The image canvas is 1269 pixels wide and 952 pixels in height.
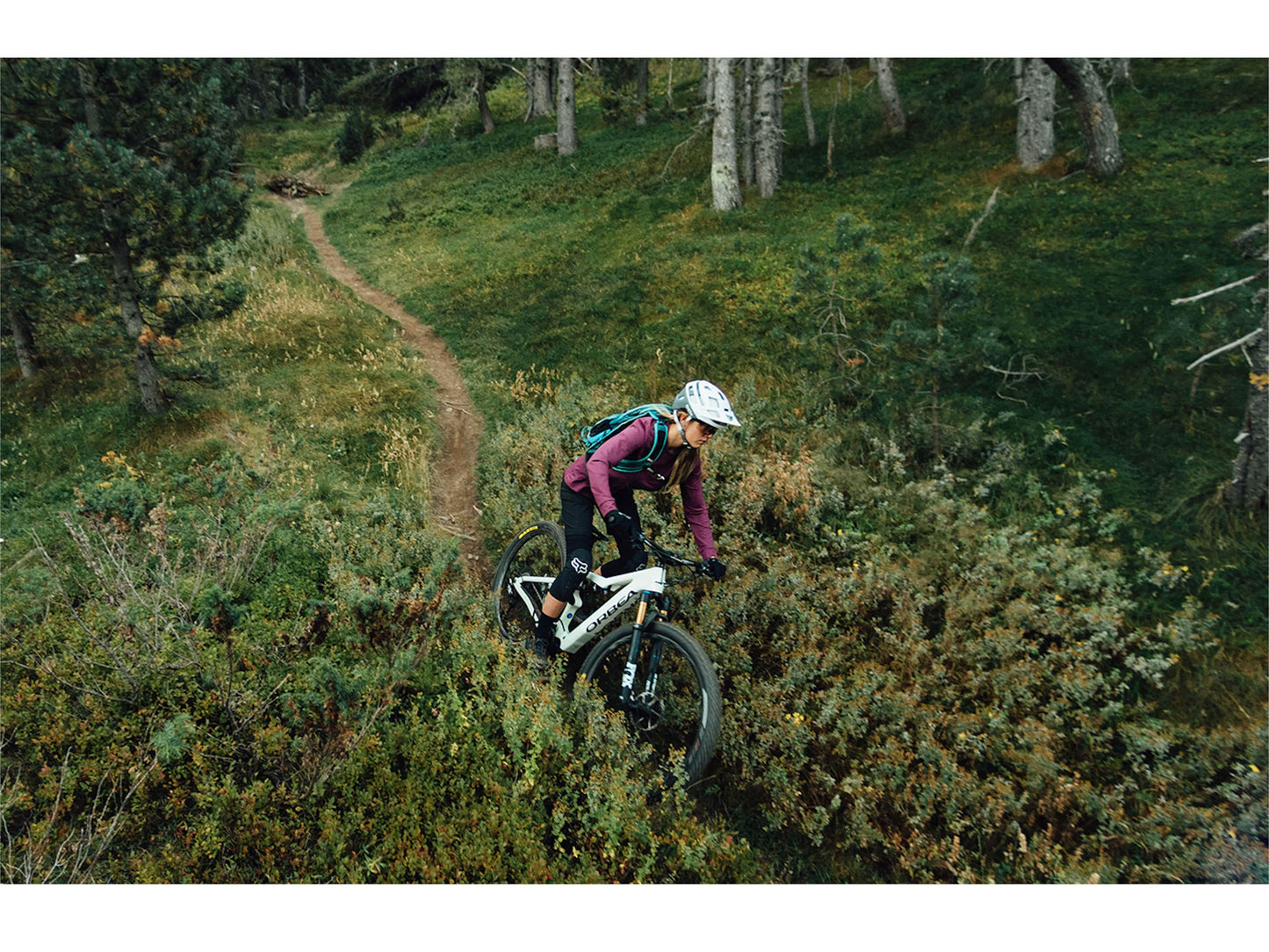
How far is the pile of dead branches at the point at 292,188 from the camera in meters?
24.5

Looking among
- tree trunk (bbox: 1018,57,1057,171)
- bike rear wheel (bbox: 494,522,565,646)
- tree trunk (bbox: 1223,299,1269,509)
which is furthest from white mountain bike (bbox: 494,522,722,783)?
tree trunk (bbox: 1018,57,1057,171)

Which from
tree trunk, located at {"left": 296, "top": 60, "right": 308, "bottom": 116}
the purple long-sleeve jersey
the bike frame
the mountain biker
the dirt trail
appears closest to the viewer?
the mountain biker

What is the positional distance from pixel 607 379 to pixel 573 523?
5202 mm

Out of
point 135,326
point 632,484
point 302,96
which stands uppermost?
point 302,96

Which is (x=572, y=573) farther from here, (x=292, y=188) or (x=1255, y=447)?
(x=292, y=188)

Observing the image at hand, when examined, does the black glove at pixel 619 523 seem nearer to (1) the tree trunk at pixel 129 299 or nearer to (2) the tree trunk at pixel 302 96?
(1) the tree trunk at pixel 129 299

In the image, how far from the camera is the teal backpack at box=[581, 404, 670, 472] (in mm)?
5043

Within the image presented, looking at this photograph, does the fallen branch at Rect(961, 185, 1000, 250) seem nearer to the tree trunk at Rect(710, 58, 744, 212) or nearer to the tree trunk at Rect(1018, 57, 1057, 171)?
the tree trunk at Rect(1018, 57, 1057, 171)

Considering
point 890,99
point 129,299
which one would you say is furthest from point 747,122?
point 129,299

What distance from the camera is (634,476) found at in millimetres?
5266

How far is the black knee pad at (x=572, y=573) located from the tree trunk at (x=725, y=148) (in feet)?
37.5

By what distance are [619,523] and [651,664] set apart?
1.09 meters

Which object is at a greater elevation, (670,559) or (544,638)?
(670,559)

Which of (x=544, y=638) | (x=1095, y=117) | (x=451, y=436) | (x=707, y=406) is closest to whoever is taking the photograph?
(x=707, y=406)
